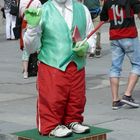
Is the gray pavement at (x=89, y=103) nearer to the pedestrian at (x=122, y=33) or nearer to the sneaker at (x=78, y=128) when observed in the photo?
the pedestrian at (x=122, y=33)

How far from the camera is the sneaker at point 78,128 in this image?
5.39 metres

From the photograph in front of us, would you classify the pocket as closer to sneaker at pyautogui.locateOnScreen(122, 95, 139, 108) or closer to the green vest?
sneaker at pyautogui.locateOnScreen(122, 95, 139, 108)

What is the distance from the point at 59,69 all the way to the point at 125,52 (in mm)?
2769

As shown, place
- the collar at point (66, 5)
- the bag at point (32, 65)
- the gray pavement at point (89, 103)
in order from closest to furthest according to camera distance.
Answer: the collar at point (66, 5) → the gray pavement at point (89, 103) → the bag at point (32, 65)

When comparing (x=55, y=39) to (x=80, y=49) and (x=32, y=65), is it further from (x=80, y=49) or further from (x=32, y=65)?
(x=32, y=65)

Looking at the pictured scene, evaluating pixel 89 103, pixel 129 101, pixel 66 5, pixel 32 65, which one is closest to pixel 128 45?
pixel 129 101

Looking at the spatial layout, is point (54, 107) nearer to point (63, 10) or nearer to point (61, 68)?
point (61, 68)

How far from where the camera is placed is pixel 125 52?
8.02 metres

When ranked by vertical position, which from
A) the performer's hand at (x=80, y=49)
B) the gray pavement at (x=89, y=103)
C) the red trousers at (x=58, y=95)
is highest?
the performer's hand at (x=80, y=49)

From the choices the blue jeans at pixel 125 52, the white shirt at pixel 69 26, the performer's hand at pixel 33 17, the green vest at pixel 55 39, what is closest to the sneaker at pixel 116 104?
the blue jeans at pixel 125 52

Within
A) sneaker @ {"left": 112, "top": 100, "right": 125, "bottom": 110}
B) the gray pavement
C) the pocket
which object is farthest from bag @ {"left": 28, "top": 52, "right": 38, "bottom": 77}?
the pocket

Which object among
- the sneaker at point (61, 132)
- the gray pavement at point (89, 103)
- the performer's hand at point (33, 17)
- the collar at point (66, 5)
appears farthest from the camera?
the gray pavement at point (89, 103)

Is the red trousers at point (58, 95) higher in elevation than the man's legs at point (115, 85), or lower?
higher

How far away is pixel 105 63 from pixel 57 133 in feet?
25.8
